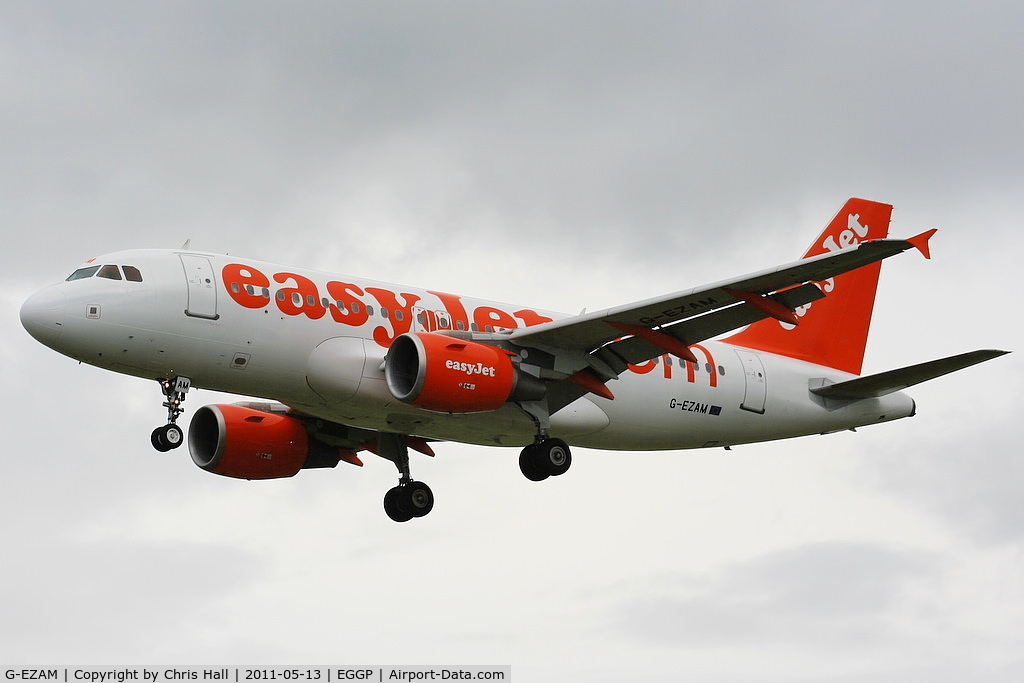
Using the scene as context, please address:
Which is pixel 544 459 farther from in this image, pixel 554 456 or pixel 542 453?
pixel 554 456

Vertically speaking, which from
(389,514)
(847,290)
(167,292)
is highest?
(847,290)

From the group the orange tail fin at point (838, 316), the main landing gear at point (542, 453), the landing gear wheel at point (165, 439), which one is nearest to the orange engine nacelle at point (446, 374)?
the main landing gear at point (542, 453)

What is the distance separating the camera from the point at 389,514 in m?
36.3

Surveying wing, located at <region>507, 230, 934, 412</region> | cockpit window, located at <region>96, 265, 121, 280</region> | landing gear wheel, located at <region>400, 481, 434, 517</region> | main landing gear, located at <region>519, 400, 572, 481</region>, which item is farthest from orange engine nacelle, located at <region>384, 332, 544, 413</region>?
landing gear wheel, located at <region>400, 481, 434, 517</region>

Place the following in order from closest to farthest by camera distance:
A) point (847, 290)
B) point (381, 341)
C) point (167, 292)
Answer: point (167, 292), point (381, 341), point (847, 290)

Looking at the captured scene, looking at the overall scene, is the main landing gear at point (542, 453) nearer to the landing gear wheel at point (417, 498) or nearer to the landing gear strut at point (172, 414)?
the landing gear wheel at point (417, 498)

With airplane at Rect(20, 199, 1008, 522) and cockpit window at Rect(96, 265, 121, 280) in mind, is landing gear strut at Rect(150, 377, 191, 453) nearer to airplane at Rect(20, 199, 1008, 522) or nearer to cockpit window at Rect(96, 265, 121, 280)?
airplane at Rect(20, 199, 1008, 522)

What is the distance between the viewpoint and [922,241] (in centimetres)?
2652

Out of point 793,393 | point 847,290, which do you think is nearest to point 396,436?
point 793,393

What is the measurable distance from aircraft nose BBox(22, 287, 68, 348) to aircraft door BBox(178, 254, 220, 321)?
2475 mm

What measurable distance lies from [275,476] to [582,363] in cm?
863

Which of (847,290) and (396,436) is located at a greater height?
(847,290)

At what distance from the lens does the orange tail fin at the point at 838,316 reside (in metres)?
38.0

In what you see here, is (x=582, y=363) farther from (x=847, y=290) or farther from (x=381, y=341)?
(x=847, y=290)
